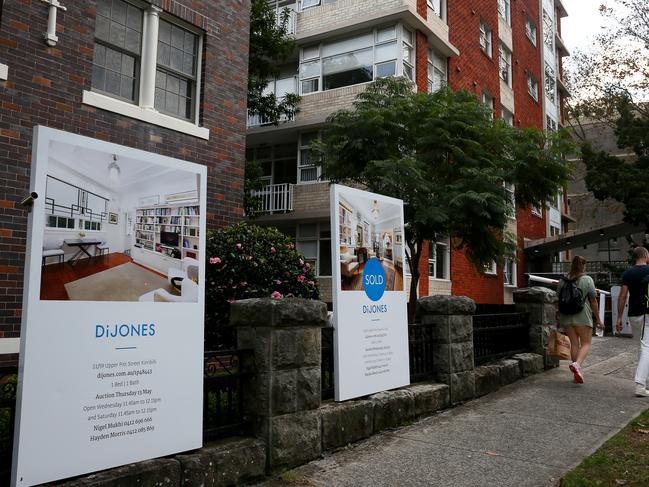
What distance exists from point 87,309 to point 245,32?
836cm

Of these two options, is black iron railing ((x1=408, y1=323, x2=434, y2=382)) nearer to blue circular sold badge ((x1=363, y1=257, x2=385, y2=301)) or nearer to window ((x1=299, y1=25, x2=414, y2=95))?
blue circular sold badge ((x1=363, y1=257, x2=385, y2=301))

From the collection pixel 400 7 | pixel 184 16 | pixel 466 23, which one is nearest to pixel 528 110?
pixel 466 23

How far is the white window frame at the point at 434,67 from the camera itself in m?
18.8

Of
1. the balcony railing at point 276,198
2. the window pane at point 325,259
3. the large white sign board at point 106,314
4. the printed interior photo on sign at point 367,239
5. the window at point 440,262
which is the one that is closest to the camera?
the large white sign board at point 106,314

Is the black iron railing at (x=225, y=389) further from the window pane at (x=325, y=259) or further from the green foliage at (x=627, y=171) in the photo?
the green foliage at (x=627, y=171)

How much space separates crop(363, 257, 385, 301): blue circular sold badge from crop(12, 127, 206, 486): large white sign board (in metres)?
2.11

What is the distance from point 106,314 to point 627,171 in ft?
89.1

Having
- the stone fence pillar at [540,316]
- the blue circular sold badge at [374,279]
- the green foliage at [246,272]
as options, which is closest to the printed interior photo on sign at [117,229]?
the blue circular sold badge at [374,279]

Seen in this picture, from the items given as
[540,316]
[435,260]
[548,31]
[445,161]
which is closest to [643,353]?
[540,316]

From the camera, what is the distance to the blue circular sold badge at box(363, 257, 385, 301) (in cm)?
585

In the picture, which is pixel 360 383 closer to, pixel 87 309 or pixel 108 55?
pixel 87 309

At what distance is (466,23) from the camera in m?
21.3

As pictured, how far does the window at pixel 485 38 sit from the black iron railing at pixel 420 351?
18.4 metres

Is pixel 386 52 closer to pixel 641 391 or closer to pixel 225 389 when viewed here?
pixel 641 391
